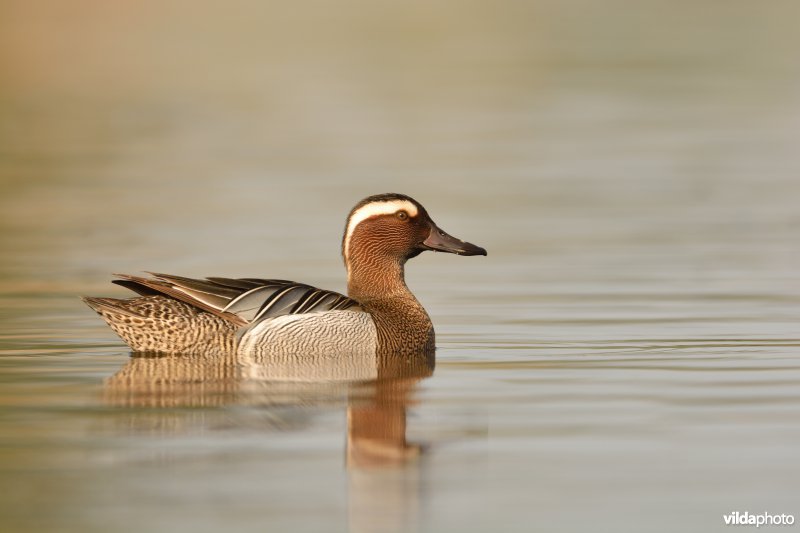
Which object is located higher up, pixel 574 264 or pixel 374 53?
pixel 374 53

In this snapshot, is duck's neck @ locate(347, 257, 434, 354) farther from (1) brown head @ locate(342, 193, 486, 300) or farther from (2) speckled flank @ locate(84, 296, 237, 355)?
(2) speckled flank @ locate(84, 296, 237, 355)

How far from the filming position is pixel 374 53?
52281 millimetres

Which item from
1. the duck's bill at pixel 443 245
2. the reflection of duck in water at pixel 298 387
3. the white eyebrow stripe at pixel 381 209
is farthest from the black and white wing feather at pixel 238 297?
the duck's bill at pixel 443 245

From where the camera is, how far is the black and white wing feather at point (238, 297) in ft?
37.6

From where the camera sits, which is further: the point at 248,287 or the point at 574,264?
the point at 574,264

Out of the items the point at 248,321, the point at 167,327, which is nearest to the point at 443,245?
the point at 248,321

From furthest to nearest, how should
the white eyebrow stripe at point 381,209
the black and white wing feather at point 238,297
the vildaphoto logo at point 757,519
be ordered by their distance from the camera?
the white eyebrow stripe at point 381,209
the black and white wing feather at point 238,297
the vildaphoto logo at point 757,519

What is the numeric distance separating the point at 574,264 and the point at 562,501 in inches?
343

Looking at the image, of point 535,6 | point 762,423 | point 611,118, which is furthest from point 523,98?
point 535,6

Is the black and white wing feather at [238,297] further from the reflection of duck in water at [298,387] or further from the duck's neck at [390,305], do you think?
the duck's neck at [390,305]

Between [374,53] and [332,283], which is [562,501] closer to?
[332,283]

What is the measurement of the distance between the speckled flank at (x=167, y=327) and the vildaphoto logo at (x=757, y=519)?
198 inches

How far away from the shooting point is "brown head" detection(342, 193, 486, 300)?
12.5m

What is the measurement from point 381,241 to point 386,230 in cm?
8
